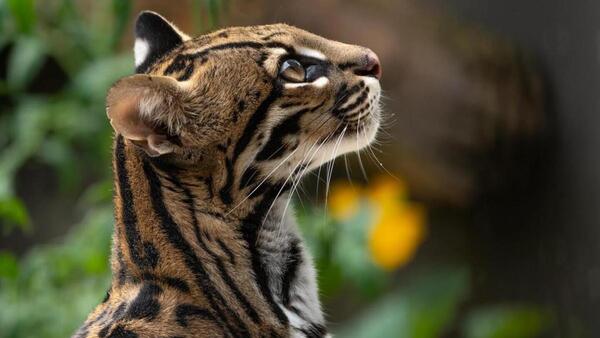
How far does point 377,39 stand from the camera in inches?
237

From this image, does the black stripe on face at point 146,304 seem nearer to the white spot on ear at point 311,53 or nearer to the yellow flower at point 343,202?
the white spot on ear at point 311,53

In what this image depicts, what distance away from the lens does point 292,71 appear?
2.88 meters

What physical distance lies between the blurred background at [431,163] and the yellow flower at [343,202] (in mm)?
20

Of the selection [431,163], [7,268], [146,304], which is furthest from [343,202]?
[146,304]

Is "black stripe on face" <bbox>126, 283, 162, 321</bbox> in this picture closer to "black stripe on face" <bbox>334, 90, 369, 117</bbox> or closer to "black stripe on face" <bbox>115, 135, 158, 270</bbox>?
"black stripe on face" <bbox>115, 135, 158, 270</bbox>

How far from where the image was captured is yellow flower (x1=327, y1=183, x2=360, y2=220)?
207 inches

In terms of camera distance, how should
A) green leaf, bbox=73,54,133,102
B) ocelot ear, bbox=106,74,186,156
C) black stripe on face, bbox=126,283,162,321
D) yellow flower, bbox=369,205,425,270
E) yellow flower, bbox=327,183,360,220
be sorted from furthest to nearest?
yellow flower, bbox=369,205,425,270, yellow flower, bbox=327,183,360,220, green leaf, bbox=73,54,133,102, black stripe on face, bbox=126,283,162,321, ocelot ear, bbox=106,74,186,156

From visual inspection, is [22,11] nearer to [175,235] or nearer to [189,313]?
[175,235]

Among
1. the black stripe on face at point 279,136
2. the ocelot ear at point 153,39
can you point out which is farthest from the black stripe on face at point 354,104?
the ocelot ear at point 153,39

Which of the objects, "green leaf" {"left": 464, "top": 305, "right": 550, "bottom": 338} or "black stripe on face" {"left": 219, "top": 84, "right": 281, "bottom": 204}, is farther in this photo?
"green leaf" {"left": 464, "top": 305, "right": 550, "bottom": 338}

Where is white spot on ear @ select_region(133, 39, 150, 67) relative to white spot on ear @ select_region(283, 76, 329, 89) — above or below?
above

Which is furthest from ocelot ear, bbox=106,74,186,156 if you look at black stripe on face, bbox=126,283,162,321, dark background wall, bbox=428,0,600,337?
dark background wall, bbox=428,0,600,337

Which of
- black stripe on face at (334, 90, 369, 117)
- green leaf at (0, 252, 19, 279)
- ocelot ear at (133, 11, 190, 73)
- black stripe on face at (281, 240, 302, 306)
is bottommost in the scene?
green leaf at (0, 252, 19, 279)

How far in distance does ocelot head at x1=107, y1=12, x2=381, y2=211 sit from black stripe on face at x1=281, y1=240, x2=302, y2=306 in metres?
0.25
